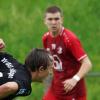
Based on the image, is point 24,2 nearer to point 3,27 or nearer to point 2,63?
Result: point 3,27

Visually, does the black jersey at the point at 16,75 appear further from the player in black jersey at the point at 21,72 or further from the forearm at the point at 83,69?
the forearm at the point at 83,69

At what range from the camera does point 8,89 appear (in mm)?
5848

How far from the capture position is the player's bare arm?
326 inches

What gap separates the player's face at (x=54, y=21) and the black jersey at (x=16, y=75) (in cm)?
262

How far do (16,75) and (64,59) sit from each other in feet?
9.52

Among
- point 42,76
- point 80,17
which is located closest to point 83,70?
point 42,76

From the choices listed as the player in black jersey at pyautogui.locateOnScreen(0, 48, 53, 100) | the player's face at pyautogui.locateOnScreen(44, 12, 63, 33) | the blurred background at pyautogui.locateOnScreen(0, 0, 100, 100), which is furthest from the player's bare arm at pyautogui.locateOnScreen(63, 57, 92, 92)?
the blurred background at pyautogui.locateOnScreen(0, 0, 100, 100)

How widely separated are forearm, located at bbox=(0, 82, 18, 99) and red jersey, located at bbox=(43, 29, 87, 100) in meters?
2.76

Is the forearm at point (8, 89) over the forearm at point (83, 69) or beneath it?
over

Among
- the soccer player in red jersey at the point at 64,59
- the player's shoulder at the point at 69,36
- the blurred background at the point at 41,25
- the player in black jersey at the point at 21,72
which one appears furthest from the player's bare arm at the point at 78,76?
the blurred background at the point at 41,25

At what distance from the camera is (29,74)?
20.1 ft

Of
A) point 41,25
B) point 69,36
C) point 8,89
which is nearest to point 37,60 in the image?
point 8,89

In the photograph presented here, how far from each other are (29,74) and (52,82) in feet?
10.6

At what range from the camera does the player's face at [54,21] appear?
876 cm
